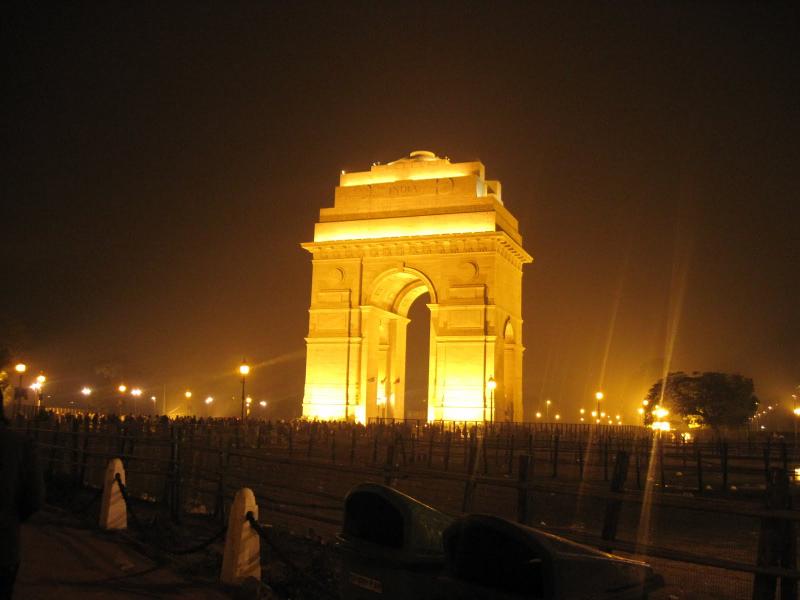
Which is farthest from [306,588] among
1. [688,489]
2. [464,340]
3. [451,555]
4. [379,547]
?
[464,340]

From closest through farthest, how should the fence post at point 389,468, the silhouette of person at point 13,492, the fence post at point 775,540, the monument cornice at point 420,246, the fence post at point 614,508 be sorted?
the silhouette of person at point 13,492 → the fence post at point 775,540 → the fence post at point 614,508 → the fence post at point 389,468 → the monument cornice at point 420,246

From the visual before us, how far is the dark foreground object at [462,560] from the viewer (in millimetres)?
3707

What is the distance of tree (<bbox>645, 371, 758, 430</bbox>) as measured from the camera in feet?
181

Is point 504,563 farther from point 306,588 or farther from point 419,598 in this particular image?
point 306,588

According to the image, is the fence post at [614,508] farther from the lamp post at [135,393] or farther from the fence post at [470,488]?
the lamp post at [135,393]

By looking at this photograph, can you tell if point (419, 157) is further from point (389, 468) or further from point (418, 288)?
point (389, 468)

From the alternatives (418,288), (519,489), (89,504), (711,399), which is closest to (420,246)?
(418,288)

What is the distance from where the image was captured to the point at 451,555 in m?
4.13

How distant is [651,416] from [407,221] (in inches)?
1233

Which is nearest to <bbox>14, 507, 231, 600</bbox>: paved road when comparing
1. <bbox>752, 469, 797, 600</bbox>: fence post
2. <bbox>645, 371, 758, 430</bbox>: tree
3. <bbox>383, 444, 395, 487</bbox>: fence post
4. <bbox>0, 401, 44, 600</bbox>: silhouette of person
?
<bbox>383, 444, 395, 487</bbox>: fence post

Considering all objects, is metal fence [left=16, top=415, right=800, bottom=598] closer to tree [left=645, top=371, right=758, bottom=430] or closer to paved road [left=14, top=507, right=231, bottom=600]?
paved road [left=14, top=507, right=231, bottom=600]

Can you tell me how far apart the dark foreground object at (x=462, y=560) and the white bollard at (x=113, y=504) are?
6.90m

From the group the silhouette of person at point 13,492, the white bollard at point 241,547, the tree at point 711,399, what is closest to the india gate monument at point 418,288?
the tree at point 711,399

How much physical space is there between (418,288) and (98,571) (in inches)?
1447
